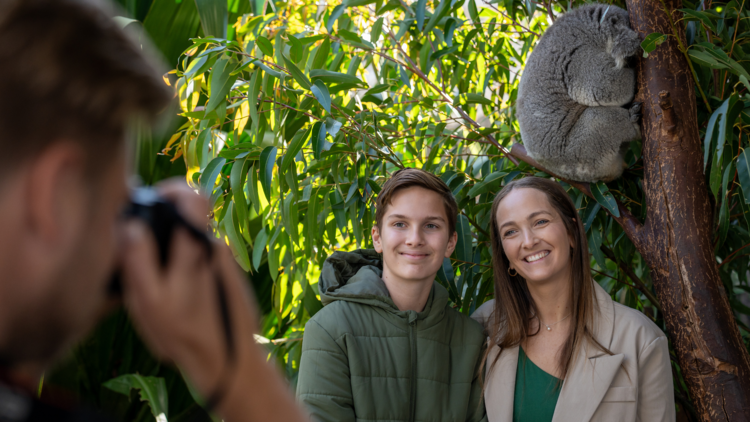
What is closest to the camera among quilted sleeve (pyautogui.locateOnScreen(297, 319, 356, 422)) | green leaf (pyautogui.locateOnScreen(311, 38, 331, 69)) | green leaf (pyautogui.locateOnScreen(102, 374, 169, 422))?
quilted sleeve (pyautogui.locateOnScreen(297, 319, 356, 422))

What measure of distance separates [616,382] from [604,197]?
549 millimetres

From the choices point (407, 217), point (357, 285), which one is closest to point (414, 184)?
point (407, 217)

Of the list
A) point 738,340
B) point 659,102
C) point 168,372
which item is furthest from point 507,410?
point 168,372

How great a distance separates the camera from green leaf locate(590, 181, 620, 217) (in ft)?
4.97

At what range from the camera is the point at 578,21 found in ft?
6.16

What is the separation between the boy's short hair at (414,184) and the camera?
56.8 inches

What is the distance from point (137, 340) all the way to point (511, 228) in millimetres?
1896

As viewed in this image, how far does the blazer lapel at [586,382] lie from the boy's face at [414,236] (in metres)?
0.44

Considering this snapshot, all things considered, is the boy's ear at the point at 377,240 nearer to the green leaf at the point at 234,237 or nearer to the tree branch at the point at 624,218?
the green leaf at the point at 234,237

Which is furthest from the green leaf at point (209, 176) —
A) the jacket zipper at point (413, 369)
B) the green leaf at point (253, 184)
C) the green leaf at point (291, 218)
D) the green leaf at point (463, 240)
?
the green leaf at point (463, 240)

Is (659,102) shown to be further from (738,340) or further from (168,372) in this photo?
(168,372)

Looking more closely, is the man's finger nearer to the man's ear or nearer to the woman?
the man's ear

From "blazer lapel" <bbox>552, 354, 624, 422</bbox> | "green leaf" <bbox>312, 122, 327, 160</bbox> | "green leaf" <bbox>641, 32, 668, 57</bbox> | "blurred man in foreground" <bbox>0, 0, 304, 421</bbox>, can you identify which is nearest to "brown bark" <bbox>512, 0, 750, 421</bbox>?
"green leaf" <bbox>641, 32, 668, 57</bbox>

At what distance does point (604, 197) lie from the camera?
1.55m
